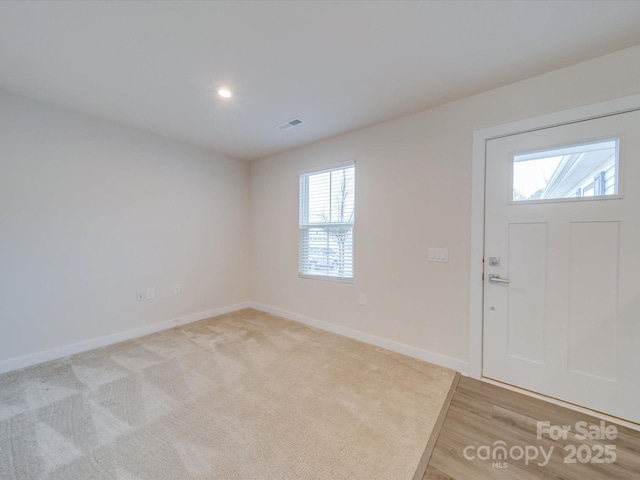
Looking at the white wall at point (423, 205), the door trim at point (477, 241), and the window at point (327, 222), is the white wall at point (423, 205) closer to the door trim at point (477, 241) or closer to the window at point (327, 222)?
the door trim at point (477, 241)

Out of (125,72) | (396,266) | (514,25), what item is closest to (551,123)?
(514,25)

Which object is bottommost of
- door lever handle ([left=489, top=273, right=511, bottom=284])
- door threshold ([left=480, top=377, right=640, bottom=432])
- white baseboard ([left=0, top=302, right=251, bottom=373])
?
door threshold ([left=480, top=377, right=640, bottom=432])

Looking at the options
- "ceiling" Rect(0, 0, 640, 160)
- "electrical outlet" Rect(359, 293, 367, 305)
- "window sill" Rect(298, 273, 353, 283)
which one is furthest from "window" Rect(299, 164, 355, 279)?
"ceiling" Rect(0, 0, 640, 160)

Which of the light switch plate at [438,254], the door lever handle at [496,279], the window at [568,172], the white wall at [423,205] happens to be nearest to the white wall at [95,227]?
the white wall at [423,205]

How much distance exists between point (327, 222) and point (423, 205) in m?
1.26

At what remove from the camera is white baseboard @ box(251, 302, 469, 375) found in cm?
236

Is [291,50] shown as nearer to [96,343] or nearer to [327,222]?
[327,222]

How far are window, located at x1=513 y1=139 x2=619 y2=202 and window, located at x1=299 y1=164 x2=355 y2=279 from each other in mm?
1628

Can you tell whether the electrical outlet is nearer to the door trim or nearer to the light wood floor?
the door trim

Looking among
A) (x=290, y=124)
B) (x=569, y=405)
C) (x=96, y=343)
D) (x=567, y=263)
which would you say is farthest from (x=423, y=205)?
(x=96, y=343)

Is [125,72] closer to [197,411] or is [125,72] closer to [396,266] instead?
[197,411]

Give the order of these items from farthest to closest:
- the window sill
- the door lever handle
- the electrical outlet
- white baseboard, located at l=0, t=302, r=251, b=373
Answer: the window sill → the electrical outlet → white baseboard, located at l=0, t=302, r=251, b=373 → the door lever handle

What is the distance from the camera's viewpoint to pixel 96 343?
2752mm

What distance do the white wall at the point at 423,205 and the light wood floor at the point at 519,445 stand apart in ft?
1.64
